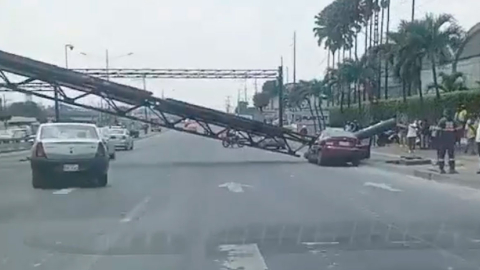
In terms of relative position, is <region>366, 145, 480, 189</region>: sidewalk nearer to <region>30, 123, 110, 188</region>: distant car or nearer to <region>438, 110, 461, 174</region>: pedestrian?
<region>438, 110, 461, 174</region>: pedestrian

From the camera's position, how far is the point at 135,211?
17.3 m

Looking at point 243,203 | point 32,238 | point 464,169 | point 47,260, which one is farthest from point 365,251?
point 464,169

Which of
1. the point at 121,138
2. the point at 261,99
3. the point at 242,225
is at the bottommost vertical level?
the point at 121,138

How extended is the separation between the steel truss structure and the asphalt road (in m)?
14.3

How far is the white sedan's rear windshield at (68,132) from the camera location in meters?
23.2

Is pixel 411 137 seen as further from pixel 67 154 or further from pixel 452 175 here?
pixel 67 154

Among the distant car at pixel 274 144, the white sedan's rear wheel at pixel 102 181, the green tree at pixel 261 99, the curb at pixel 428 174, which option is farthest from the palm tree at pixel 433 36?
the green tree at pixel 261 99

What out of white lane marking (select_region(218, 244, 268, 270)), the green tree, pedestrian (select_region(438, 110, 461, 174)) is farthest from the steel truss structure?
the green tree

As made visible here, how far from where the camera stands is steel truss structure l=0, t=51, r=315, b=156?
39375 millimetres

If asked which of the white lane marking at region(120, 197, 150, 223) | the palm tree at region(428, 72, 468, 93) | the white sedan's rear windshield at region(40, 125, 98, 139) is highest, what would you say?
the palm tree at region(428, 72, 468, 93)

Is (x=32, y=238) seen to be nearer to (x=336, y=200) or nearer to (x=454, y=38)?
(x=336, y=200)

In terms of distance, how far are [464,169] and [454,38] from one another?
67.7 ft

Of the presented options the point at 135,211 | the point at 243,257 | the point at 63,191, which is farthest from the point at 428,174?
the point at 243,257

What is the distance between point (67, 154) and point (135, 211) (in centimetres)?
597
